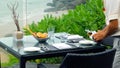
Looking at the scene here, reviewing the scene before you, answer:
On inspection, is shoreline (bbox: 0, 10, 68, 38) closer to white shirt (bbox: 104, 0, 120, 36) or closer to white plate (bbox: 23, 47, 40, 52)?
white plate (bbox: 23, 47, 40, 52)

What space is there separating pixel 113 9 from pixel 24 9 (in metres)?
2.24

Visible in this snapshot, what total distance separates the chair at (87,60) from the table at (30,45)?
1.40 ft

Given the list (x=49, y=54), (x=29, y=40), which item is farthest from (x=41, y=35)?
(x=49, y=54)

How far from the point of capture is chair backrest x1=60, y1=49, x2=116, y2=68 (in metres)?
2.16

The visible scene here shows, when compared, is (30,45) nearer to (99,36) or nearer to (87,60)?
(99,36)

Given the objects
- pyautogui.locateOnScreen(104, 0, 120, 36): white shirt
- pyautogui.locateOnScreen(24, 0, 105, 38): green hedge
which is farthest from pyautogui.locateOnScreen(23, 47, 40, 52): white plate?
pyautogui.locateOnScreen(24, 0, 105, 38): green hedge

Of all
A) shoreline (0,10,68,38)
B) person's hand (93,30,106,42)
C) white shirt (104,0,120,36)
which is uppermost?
white shirt (104,0,120,36)

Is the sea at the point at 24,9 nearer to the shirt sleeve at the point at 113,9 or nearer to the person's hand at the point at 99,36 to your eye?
the person's hand at the point at 99,36

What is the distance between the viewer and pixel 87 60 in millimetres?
2197

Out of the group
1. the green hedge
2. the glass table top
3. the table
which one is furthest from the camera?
the green hedge

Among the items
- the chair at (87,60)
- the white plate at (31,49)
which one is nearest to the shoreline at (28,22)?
the white plate at (31,49)

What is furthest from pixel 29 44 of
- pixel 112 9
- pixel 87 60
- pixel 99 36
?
pixel 112 9

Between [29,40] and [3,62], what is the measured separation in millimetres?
1036

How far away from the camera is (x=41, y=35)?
9.71 ft
